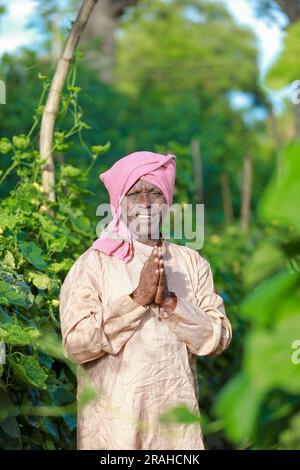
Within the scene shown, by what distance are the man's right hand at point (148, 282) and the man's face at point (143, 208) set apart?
0.32 meters

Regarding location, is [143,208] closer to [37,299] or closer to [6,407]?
[6,407]

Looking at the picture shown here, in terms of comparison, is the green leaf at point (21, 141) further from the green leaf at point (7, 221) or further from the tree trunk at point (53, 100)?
the green leaf at point (7, 221)

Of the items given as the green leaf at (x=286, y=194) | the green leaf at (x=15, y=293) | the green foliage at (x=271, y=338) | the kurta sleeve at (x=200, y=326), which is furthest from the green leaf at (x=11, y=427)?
the green leaf at (x=286, y=194)

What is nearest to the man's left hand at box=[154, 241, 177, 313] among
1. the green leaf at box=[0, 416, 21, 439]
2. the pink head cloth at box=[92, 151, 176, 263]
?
the pink head cloth at box=[92, 151, 176, 263]

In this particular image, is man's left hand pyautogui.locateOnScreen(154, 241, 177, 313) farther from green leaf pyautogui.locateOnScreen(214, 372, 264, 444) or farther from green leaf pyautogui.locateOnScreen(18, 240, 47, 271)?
green leaf pyautogui.locateOnScreen(214, 372, 264, 444)

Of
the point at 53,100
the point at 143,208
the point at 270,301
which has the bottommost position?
the point at 270,301

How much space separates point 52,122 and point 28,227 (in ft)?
2.06

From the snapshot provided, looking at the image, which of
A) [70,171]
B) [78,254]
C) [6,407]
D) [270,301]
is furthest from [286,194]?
[70,171]

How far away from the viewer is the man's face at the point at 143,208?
4.00 metres

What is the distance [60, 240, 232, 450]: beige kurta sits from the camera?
380 cm

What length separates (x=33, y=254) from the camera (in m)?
4.77

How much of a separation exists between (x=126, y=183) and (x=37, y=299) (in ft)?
3.15
